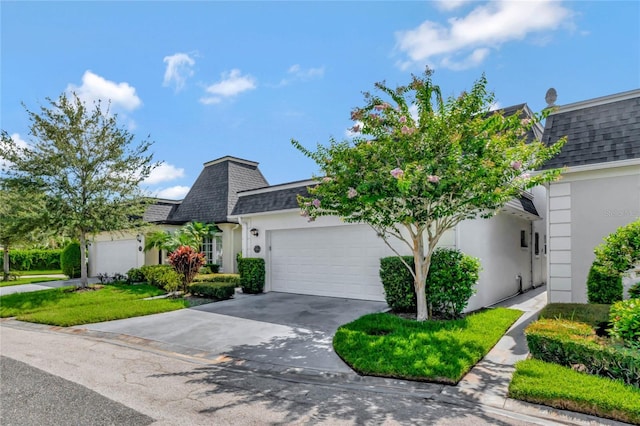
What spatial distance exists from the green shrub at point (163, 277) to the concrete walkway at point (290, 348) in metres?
2.96

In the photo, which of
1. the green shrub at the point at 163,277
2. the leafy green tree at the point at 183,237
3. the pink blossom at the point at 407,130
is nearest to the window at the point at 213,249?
the leafy green tree at the point at 183,237

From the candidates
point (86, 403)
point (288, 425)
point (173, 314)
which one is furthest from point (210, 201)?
point (288, 425)

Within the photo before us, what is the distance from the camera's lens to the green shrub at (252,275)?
12.1m

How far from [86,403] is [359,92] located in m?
6.44

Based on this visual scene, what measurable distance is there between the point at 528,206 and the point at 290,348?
9.16 metres

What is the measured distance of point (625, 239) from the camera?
16.7 ft

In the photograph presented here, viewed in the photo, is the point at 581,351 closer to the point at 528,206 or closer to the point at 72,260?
the point at 528,206

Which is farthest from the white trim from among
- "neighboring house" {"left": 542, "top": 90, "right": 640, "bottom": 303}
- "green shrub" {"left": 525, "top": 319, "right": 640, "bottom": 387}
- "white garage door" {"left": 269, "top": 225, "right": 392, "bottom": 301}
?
"white garage door" {"left": 269, "top": 225, "right": 392, "bottom": 301}

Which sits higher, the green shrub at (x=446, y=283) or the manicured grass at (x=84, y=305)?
the green shrub at (x=446, y=283)

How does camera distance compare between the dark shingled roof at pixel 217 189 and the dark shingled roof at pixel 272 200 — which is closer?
the dark shingled roof at pixel 272 200

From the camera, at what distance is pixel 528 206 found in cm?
1120

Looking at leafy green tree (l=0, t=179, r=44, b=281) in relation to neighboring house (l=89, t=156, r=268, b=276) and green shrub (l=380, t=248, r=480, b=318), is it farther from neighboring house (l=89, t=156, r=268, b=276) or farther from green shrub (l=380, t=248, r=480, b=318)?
green shrub (l=380, t=248, r=480, b=318)

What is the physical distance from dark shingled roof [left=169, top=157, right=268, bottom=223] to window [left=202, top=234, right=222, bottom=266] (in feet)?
3.27

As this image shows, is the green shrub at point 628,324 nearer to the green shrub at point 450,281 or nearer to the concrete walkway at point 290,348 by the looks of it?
the concrete walkway at point 290,348
